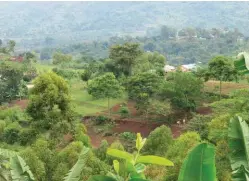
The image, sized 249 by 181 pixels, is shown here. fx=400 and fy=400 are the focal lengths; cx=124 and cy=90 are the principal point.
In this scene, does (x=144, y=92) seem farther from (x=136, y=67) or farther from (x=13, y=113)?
(x=136, y=67)

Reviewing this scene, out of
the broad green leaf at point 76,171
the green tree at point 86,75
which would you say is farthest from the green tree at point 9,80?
the broad green leaf at point 76,171

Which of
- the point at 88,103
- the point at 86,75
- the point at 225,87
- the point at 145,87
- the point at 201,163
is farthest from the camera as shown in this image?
the point at 86,75

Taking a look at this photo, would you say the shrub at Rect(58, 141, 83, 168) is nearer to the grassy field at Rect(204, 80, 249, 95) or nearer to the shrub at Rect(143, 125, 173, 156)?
the shrub at Rect(143, 125, 173, 156)

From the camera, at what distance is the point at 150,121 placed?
18.1m

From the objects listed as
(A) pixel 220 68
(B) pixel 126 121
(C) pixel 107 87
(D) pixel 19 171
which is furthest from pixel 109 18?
(D) pixel 19 171

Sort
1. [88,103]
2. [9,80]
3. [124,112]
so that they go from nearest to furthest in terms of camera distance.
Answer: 1. [124,112]
2. [88,103]
3. [9,80]

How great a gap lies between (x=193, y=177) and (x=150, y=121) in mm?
15742

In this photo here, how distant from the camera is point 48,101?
1070 centimetres

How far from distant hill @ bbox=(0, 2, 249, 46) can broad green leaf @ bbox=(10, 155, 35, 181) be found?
388ft

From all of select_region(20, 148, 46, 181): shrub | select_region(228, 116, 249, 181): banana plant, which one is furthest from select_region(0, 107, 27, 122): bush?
select_region(228, 116, 249, 181): banana plant

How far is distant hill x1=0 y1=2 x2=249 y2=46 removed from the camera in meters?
132

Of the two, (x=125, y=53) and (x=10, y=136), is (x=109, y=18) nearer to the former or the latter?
(x=125, y=53)

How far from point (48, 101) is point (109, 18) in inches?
6076

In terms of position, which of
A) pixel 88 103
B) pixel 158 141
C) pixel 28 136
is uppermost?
pixel 28 136
